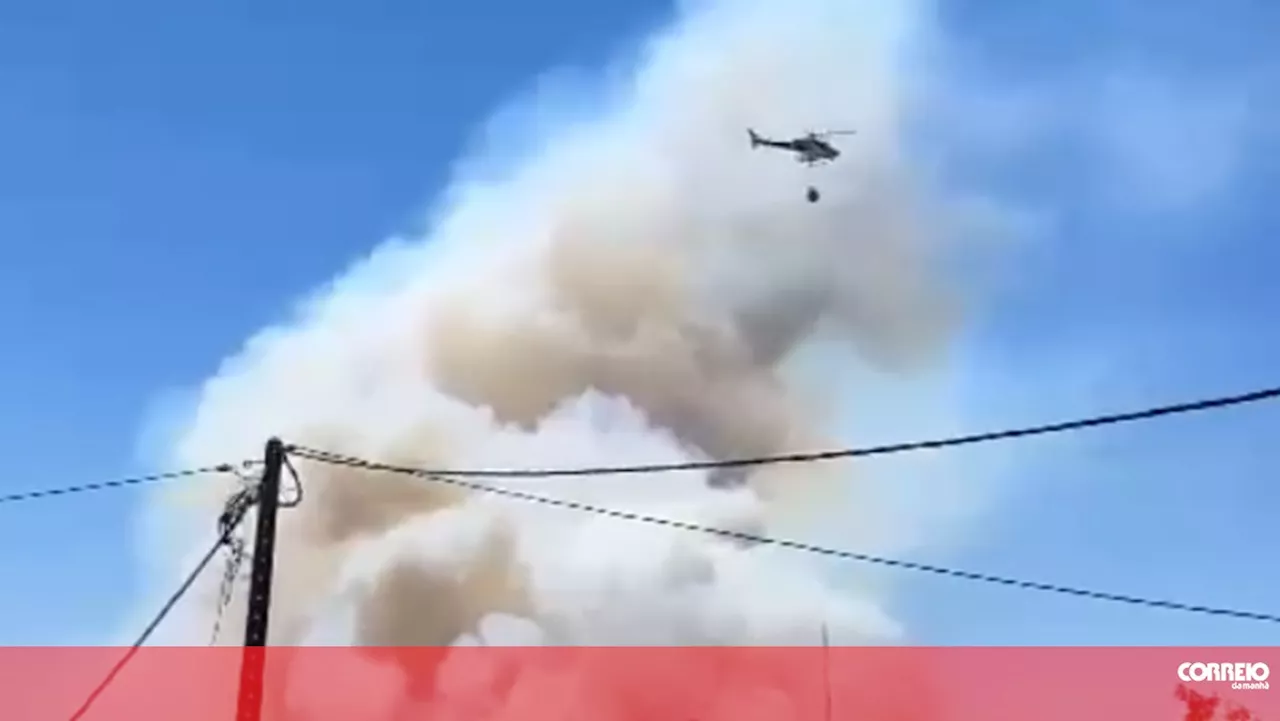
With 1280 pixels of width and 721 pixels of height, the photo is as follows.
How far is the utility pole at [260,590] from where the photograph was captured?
2400cm

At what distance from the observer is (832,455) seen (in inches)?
1032

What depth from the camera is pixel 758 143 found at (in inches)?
2427

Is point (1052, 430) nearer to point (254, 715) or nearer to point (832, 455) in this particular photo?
point (832, 455)

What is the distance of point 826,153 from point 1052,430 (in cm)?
4117

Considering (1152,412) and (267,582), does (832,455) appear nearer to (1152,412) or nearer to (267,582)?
(1152,412)

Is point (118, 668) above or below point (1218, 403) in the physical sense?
below

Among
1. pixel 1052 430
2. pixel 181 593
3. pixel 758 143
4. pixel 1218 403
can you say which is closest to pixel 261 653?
pixel 181 593

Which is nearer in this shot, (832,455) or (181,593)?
(832,455)

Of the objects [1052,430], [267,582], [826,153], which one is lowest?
[267,582]

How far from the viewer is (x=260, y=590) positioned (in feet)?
81.8

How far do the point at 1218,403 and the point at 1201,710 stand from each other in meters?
54.6

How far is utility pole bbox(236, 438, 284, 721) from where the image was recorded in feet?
78.7

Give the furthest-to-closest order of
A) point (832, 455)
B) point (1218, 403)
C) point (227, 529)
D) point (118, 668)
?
point (118, 668), point (227, 529), point (832, 455), point (1218, 403)

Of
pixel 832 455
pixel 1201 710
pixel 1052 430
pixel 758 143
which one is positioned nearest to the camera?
pixel 1052 430
